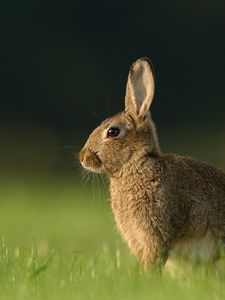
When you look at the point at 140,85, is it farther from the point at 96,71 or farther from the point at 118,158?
the point at 96,71

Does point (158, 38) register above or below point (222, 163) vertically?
above

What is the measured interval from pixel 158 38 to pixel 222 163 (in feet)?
41.0

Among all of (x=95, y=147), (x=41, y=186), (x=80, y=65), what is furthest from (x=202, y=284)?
(x=80, y=65)

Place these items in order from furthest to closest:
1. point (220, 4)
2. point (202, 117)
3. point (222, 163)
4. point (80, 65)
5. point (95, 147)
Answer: point (220, 4) → point (80, 65) → point (202, 117) → point (222, 163) → point (95, 147)

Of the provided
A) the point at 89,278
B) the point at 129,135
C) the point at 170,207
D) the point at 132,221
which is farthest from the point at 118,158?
the point at 89,278

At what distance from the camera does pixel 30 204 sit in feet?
59.8

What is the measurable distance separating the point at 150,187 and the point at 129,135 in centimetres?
48

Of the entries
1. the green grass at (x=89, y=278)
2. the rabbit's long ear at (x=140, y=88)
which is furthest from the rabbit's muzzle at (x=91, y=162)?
the green grass at (x=89, y=278)

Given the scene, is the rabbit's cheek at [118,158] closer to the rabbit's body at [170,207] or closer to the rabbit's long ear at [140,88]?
the rabbit's body at [170,207]

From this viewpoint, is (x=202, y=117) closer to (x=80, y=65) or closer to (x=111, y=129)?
(x=80, y=65)

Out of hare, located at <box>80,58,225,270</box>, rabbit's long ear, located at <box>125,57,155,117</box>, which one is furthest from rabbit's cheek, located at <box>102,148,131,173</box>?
rabbit's long ear, located at <box>125,57,155,117</box>

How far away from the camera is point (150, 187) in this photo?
786 centimetres

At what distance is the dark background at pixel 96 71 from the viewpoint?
2577cm

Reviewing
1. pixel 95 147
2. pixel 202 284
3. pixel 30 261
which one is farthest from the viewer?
pixel 95 147
